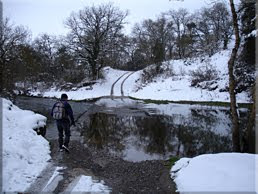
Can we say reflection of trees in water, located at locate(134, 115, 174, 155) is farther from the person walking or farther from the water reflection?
the person walking

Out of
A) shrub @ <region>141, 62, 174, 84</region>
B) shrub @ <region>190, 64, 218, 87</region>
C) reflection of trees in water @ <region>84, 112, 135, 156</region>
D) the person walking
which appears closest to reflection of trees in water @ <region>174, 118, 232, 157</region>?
reflection of trees in water @ <region>84, 112, 135, 156</region>

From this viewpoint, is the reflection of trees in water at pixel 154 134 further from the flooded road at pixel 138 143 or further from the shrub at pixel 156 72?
the shrub at pixel 156 72

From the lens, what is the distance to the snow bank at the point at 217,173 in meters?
5.89

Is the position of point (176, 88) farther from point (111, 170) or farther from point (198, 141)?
point (111, 170)

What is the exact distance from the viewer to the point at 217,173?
6461 millimetres

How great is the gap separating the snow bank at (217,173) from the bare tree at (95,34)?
34.4m

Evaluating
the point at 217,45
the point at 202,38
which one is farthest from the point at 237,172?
the point at 202,38

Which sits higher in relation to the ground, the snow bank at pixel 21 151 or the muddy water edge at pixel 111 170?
the snow bank at pixel 21 151

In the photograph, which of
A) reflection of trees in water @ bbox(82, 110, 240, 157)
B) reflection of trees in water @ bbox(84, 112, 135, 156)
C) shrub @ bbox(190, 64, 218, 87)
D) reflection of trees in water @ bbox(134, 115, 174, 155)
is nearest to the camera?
reflection of trees in water @ bbox(82, 110, 240, 157)

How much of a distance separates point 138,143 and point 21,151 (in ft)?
16.8

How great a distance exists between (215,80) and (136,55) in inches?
1286

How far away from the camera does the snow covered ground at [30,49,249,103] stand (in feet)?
79.6

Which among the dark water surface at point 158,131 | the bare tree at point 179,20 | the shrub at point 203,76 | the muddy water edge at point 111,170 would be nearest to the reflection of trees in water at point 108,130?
the dark water surface at point 158,131

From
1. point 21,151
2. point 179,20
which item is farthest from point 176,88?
point 179,20
